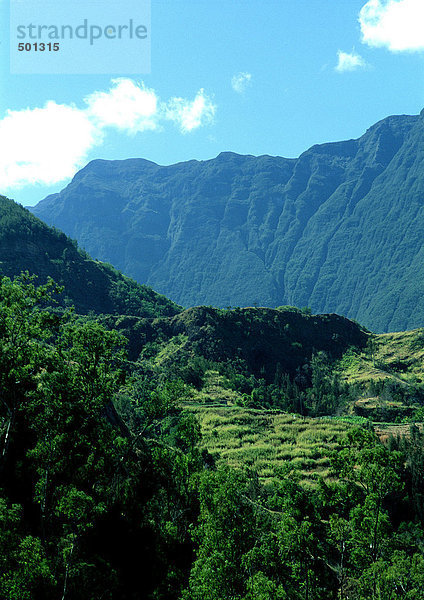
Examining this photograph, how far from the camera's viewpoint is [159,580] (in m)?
30.0

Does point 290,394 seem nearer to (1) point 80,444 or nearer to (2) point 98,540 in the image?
A: (2) point 98,540

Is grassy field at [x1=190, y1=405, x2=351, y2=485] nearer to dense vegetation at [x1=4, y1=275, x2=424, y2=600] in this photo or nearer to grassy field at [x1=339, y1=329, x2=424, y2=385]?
dense vegetation at [x1=4, y1=275, x2=424, y2=600]

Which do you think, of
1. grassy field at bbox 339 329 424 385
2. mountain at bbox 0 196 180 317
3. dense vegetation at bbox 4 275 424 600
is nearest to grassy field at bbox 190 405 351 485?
dense vegetation at bbox 4 275 424 600

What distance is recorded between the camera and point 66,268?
167 m

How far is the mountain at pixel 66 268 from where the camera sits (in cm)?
15688

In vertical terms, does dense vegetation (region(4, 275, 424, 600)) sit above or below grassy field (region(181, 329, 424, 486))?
above

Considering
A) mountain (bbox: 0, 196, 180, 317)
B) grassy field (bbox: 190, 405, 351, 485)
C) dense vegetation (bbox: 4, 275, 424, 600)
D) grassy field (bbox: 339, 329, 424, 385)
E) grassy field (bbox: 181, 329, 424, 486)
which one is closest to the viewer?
dense vegetation (bbox: 4, 275, 424, 600)

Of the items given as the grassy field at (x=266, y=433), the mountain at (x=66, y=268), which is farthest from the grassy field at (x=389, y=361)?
the mountain at (x=66, y=268)

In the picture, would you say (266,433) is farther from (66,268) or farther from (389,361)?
(66,268)

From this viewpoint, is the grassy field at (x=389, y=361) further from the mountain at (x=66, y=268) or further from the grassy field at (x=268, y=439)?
the mountain at (x=66, y=268)

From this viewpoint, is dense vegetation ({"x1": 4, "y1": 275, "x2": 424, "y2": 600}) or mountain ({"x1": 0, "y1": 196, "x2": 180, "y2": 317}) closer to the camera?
dense vegetation ({"x1": 4, "y1": 275, "x2": 424, "y2": 600})

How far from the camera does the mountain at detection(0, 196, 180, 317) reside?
15688 centimetres

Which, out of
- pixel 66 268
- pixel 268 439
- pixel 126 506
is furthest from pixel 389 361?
pixel 126 506

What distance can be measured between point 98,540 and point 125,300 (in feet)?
478
